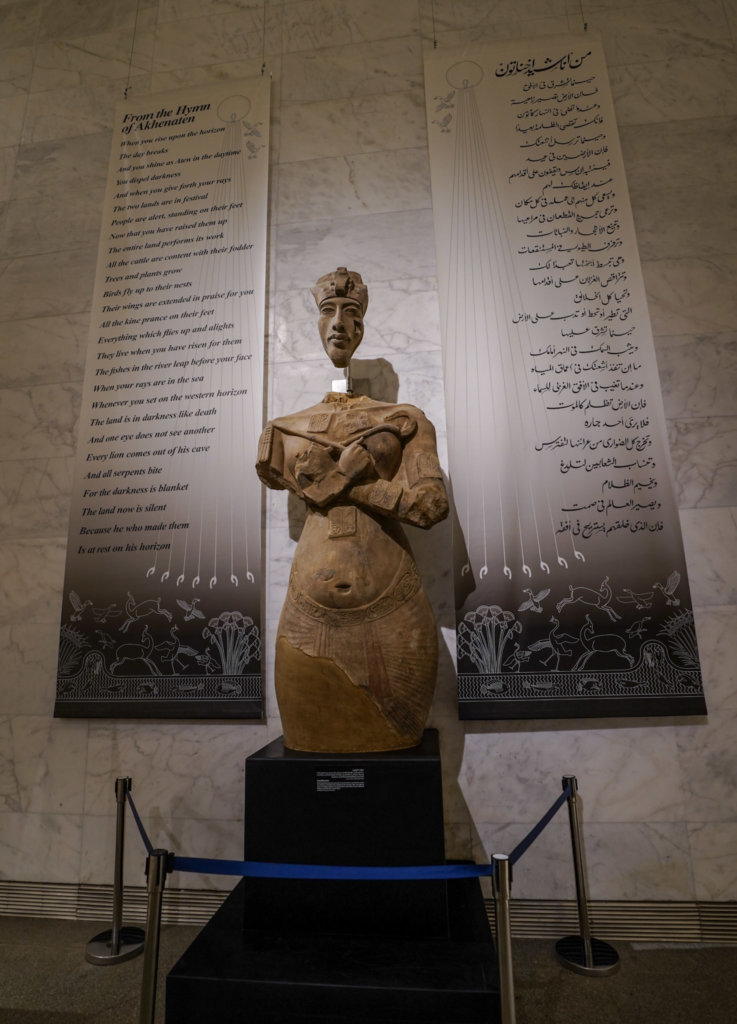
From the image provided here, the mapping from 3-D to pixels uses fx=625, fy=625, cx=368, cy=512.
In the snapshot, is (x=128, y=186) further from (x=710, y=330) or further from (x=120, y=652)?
(x=710, y=330)

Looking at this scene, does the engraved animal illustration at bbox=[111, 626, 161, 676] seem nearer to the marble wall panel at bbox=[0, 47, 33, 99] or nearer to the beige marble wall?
the beige marble wall

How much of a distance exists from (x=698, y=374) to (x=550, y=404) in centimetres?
92

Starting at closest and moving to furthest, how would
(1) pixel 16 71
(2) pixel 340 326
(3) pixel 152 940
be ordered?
(3) pixel 152 940
(2) pixel 340 326
(1) pixel 16 71

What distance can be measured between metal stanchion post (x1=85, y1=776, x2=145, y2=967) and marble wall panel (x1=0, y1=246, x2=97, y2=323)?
128 inches

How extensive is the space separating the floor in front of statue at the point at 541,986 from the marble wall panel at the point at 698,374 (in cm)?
284

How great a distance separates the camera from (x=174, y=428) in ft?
13.3

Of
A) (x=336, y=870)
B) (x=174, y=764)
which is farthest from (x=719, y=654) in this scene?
(x=174, y=764)

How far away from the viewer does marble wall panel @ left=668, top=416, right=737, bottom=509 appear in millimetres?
3633

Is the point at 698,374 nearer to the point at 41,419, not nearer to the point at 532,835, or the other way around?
the point at 532,835

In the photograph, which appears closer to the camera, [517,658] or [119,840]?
[119,840]

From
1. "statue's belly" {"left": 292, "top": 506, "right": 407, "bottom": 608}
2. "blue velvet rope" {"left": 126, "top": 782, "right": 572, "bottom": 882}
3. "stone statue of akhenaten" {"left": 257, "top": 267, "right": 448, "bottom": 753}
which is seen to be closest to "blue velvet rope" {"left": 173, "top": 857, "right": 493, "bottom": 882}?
"blue velvet rope" {"left": 126, "top": 782, "right": 572, "bottom": 882}

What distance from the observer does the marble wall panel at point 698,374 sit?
375cm

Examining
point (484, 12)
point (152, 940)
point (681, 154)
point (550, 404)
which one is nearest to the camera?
point (152, 940)

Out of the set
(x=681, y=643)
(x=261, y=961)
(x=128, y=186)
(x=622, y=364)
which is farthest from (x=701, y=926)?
(x=128, y=186)
